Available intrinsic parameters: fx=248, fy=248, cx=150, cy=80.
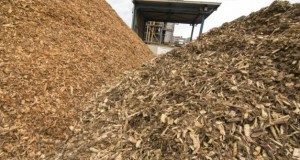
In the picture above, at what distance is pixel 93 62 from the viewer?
5.01 meters

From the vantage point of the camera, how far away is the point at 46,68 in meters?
4.05

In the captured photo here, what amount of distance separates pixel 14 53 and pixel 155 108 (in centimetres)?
247

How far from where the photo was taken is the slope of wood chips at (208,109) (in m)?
2.61

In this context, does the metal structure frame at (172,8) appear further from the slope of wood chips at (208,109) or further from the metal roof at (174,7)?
the slope of wood chips at (208,109)

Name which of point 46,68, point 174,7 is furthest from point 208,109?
point 174,7

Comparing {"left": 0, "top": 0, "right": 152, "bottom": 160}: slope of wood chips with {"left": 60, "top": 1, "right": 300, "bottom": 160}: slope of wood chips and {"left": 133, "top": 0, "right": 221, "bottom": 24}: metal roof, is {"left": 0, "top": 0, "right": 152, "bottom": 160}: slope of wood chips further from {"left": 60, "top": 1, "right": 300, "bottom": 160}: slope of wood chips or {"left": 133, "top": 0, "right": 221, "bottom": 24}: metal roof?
{"left": 133, "top": 0, "right": 221, "bottom": 24}: metal roof

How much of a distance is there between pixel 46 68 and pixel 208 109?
2675 millimetres

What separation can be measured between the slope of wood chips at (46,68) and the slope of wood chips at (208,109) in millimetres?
369

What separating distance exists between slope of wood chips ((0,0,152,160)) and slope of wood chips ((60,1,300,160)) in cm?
37

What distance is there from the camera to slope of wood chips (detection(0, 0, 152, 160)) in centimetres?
316

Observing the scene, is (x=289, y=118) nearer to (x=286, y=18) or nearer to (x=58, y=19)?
(x=286, y=18)

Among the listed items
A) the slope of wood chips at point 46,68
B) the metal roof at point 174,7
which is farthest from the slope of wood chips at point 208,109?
the metal roof at point 174,7

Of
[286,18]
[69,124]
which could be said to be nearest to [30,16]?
[69,124]

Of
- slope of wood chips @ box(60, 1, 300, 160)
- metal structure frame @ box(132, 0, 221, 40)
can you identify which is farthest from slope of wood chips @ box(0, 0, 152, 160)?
metal structure frame @ box(132, 0, 221, 40)
